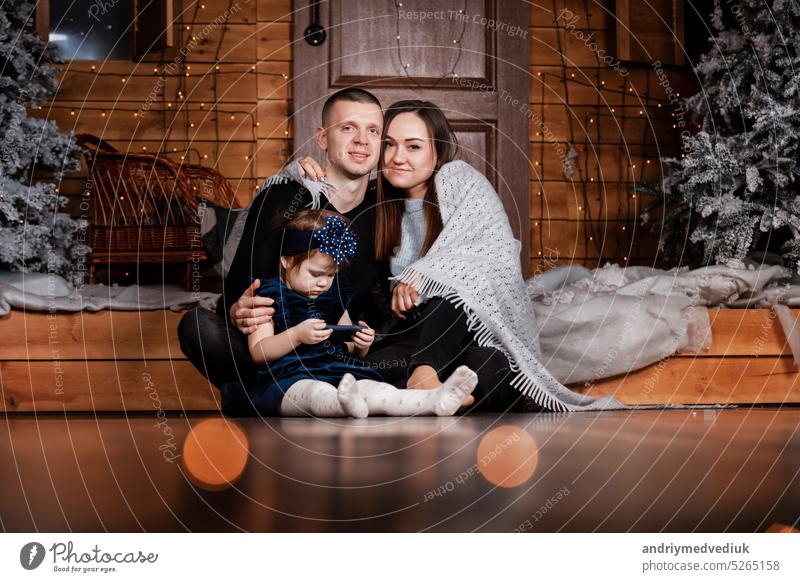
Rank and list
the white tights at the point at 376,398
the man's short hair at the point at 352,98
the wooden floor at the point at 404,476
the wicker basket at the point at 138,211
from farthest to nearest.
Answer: the wicker basket at the point at 138,211 → the man's short hair at the point at 352,98 → the white tights at the point at 376,398 → the wooden floor at the point at 404,476

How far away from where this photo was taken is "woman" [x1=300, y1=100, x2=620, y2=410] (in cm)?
198

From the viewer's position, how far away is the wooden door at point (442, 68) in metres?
3.48

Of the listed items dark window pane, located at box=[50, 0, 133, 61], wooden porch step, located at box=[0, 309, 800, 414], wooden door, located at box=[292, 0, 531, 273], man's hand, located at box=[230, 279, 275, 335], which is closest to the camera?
man's hand, located at box=[230, 279, 275, 335]

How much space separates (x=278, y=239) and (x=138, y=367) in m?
0.69

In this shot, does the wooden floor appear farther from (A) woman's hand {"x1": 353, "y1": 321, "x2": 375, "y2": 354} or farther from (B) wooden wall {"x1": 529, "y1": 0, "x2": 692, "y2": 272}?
(B) wooden wall {"x1": 529, "y1": 0, "x2": 692, "y2": 272}

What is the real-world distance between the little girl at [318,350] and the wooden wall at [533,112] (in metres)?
1.65

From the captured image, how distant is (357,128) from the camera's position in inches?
83.2

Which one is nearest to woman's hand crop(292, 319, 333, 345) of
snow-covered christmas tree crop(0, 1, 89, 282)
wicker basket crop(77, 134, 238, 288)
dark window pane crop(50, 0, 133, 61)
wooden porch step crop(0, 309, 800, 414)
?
wooden porch step crop(0, 309, 800, 414)

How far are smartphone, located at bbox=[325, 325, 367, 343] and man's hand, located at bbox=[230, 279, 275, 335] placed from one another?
130mm

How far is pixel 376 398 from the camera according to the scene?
1837 millimetres

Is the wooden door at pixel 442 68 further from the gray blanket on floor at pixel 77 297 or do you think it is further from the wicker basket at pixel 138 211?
the gray blanket on floor at pixel 77 297

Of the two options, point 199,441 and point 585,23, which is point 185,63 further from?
point 199,441

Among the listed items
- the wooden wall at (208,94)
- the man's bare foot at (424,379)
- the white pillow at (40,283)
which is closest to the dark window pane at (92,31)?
the wooden wall at (208,94)

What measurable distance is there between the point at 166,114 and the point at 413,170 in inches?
69.7
